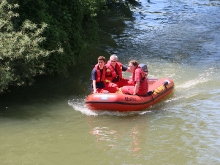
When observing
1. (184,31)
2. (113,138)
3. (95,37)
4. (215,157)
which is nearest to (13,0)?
(95,37)

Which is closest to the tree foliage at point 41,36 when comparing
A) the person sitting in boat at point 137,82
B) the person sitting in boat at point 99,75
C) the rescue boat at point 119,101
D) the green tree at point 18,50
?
the green tree at point 18,50

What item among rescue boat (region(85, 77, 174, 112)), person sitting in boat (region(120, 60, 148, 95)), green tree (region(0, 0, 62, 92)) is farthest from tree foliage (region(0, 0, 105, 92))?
person sitting in boat (region(120, 60, 148, 95))

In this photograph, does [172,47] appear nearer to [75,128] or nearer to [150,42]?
[150,42]

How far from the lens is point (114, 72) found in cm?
1027

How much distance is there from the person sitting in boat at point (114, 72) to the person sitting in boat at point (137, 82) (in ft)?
1.08

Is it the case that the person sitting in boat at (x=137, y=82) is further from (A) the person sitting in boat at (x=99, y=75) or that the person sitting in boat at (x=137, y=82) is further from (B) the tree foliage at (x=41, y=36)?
(B) the tree foliage at (x=41, y=36)

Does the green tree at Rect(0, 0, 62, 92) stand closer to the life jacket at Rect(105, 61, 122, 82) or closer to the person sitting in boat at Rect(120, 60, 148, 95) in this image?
the life jacket at Rect(105, 61, 122, 82)

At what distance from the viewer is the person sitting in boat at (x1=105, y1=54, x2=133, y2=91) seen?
33.0ft

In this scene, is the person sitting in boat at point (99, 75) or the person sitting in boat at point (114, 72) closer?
the person sitting in boat at point (99, 75)

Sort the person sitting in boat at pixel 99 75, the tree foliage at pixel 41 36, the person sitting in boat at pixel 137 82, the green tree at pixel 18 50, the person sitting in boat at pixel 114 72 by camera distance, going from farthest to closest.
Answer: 1. the person sitting in boat at pixel 114 72
2. the person sitting in boat at pixel 99 75
3. the person sitting in boat at pixel 137 82
4. the tree foliage at pixel 41 36
5. the green tree at pixel 18 50

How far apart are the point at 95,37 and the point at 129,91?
3.82 meters

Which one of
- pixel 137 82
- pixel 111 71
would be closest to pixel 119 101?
pixel 137 82

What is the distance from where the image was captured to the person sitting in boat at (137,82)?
30.8ft

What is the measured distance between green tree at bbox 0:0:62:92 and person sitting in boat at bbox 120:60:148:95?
6.90 ft
